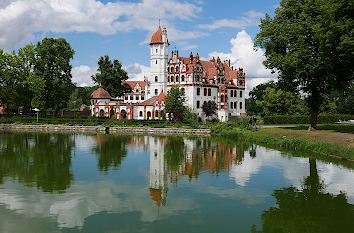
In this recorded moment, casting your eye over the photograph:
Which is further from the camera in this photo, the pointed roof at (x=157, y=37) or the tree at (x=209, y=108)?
the pointed roof at (x=157, y=37)

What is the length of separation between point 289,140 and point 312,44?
11334 mm

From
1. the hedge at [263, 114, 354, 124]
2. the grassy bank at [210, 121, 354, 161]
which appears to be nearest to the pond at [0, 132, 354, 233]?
the grassy bank at [210, 121, 354, 161]

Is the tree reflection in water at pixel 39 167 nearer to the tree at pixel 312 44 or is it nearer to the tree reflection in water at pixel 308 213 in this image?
the tree reflection in water at pixel 308 213

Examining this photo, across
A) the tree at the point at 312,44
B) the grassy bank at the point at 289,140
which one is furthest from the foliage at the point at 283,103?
the tree at the point at 312,44

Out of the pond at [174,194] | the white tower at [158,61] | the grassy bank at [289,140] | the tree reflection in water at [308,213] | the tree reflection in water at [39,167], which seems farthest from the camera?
the white tower at [158,61]

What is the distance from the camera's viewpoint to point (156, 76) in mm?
77000

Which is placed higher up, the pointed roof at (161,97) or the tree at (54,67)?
the tree at (54,67)

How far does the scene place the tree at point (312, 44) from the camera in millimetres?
28703

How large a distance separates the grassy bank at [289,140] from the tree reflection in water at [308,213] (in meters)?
11.2

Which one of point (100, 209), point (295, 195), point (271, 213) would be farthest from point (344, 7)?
point (100, 209)

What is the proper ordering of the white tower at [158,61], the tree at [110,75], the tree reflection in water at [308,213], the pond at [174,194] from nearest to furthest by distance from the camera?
1. the tree reflection in water at [308,213]
2. the pond at [174,194]
3. the white tower at [158,61]
4. the tree at [110,75]

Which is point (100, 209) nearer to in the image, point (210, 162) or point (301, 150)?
point (210, 162)

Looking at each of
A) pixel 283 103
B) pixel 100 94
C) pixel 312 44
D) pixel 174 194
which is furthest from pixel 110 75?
pixel 174 194

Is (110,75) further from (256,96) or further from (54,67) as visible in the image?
(256,96)
